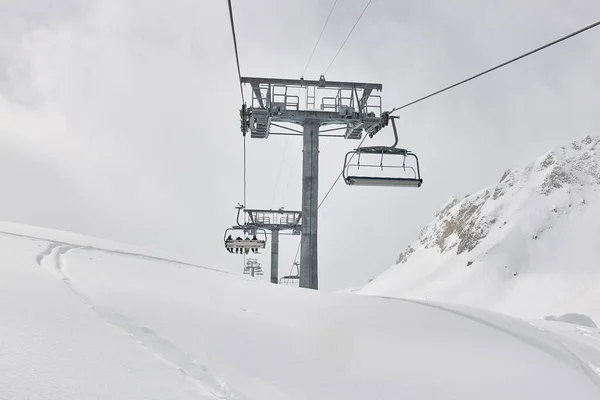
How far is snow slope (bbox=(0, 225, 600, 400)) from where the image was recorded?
290 cm

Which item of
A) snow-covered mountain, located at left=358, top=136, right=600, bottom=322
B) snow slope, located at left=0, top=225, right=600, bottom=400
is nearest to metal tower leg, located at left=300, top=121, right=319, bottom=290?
snow slope, located at left=0, top=225, right=600, bottom=400

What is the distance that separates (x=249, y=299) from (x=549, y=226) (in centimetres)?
10886

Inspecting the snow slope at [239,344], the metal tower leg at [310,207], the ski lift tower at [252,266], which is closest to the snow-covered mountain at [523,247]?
the ski lift tower at [252,266]

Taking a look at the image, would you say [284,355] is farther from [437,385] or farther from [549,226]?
[549,226]

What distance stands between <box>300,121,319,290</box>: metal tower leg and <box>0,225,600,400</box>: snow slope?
7632 mm

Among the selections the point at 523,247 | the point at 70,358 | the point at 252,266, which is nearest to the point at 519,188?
the point at 523,247

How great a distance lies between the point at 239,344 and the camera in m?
3.81

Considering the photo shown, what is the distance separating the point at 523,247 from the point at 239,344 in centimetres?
10404

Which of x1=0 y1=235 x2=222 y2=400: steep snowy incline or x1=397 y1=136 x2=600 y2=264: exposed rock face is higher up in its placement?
x1=397 y1=136 x2=600 y2=264: exposed rock face

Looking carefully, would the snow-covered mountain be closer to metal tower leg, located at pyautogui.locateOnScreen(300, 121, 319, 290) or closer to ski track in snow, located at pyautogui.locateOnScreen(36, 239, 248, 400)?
metal tower leg, located at pyautogui.locateOnScreen(300, 121, 319, 290)

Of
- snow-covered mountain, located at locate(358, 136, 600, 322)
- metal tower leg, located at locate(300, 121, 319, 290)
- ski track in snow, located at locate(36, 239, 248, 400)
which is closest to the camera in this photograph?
ski track in snow, located at locate(36, 239, 248, 400)

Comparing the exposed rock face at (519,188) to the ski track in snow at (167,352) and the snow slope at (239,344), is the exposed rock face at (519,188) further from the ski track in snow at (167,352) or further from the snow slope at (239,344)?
the ski track in snow at (167,352)

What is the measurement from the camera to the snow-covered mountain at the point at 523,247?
80438mm

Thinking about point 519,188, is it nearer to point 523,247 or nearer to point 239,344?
point 523,247
